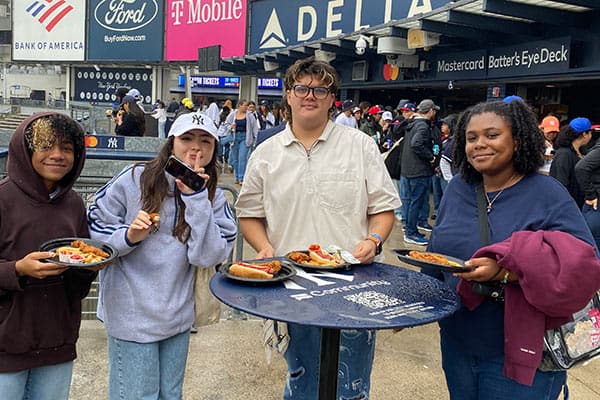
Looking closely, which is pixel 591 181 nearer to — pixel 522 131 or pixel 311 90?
pixel 522 131

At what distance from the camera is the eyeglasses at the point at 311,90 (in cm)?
255

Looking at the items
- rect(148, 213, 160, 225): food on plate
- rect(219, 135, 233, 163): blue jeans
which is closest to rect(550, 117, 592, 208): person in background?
rect(148, 213, 160, 225): food on plate

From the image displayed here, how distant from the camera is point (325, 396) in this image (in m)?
2.23

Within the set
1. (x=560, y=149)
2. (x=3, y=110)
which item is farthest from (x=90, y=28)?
(x=560, y=149)

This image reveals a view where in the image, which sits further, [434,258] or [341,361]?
[341,361]

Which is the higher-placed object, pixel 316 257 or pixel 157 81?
pixel 157 81

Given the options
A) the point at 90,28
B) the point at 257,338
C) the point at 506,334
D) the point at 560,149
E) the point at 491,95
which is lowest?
the point at 257,338

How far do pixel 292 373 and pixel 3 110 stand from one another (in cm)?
2691

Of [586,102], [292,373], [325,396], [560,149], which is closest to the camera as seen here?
[325,396]

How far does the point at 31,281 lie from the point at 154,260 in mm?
472

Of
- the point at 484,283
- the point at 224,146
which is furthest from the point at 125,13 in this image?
the point at 484,283

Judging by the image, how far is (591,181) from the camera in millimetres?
5531

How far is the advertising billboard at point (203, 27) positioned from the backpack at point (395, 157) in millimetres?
17798

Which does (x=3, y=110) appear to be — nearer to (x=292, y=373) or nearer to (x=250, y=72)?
(x=250, y=72)
